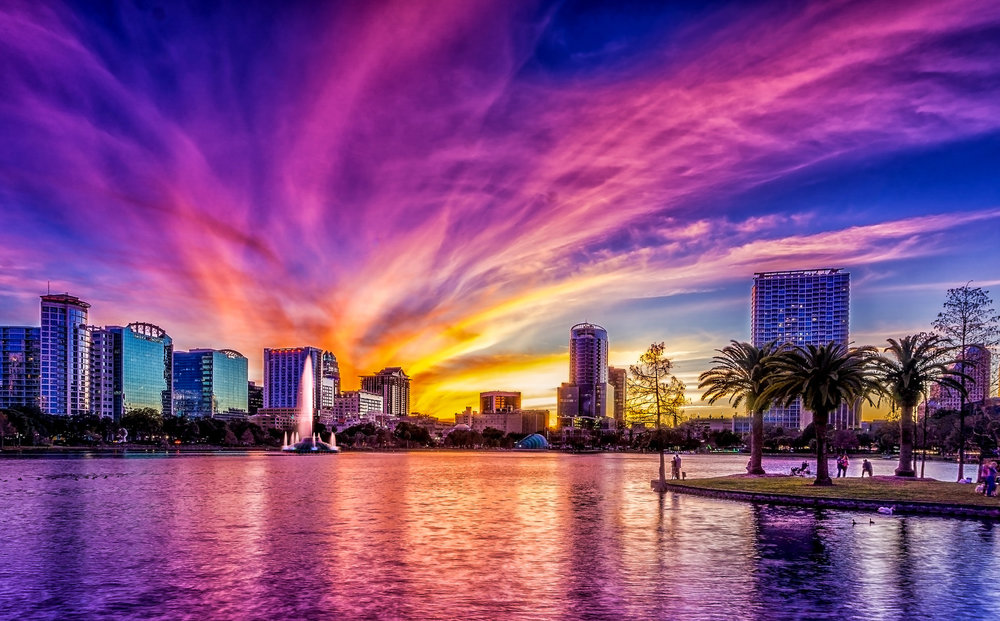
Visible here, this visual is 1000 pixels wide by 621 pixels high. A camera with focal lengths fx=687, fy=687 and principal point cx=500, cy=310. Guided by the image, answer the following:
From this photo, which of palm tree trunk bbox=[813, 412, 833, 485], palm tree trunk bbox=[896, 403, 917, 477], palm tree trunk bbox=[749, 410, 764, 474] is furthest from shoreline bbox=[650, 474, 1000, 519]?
palm tree trunk bbox=[749, 410, 764, 474]

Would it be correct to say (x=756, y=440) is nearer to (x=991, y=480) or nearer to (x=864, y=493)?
(x=864, y=493)

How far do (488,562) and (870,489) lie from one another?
3269cm

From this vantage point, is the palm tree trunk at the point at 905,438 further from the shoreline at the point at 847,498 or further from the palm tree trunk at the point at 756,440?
the palm tree trunk at the point at 756,440

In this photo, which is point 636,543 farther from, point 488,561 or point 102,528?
point 102,528

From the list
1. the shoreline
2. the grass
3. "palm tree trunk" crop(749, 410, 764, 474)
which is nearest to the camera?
the shoreline

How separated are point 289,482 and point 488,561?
44.3m

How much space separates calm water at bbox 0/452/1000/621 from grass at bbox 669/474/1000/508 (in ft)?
13.4

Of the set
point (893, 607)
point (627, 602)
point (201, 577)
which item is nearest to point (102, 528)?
point (201, 577)

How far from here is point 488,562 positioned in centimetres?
2281

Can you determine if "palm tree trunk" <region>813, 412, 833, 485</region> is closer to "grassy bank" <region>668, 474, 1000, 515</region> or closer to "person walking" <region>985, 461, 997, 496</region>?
"grassy bank" <region>668, 474, 1000, 515</region>

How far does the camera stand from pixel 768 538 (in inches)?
1084

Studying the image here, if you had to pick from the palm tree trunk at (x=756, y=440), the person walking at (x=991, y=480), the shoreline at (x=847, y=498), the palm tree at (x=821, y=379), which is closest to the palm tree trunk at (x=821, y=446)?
the palm tree at (x=821, y=379)

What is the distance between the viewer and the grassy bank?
118 feet

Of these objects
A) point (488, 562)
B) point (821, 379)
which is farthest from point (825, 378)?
point (488, 562)
